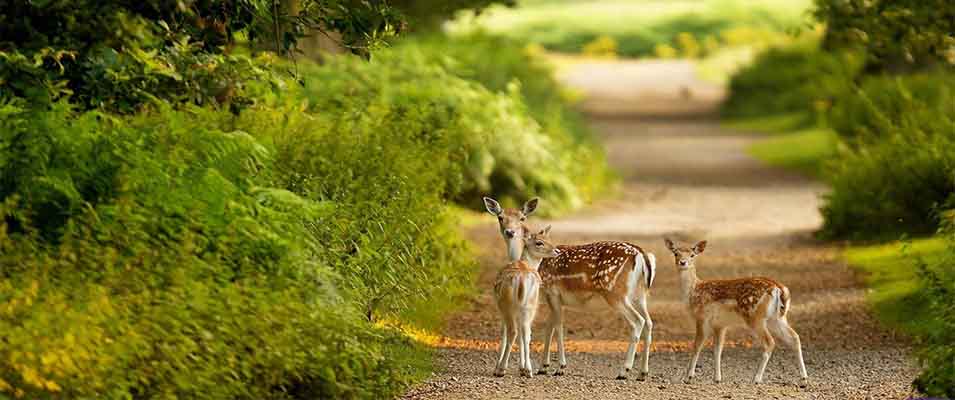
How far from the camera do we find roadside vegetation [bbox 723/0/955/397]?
486 inches

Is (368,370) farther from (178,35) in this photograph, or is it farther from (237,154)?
(178,35)

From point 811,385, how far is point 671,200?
15798mm

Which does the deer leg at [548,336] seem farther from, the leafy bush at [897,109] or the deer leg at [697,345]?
the leafy bush at [897,109]

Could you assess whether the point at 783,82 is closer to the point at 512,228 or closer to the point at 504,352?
the point at 512,228

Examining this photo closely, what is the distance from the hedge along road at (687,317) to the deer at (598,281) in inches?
6.1

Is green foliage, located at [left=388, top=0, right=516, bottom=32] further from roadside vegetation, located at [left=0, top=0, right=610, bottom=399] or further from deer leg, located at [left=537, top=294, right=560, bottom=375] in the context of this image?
deer leg, located at [left=537, top=294, right=560, bottom=375]

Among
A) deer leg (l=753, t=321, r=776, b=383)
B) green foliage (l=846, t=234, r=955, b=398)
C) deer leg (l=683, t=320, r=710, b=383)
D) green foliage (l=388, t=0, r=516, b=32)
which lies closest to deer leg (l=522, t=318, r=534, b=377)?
deer leg (l=683, t=320, r=710, b=383)

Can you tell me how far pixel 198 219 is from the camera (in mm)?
9734

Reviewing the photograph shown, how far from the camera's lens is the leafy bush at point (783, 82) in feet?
142

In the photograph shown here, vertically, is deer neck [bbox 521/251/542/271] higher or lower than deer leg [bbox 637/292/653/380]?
higher

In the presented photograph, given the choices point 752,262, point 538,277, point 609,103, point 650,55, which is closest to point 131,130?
point 538,277

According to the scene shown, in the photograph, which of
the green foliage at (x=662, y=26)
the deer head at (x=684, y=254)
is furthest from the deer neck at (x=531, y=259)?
the green foliage at (x=662, y=26)

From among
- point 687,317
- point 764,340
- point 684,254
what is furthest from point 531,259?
point 687,317

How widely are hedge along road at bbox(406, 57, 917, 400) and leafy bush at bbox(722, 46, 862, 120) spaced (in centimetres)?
468
